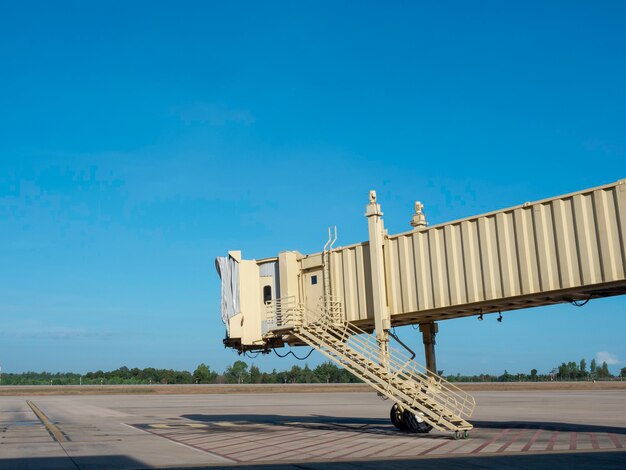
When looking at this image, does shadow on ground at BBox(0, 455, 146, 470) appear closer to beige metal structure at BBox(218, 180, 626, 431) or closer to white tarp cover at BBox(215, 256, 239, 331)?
beige metal structure at BBox(218, 180, 626, 431)

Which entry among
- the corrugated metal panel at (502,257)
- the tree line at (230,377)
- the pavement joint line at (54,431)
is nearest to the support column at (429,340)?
the corrugated metal panel at (502,257)

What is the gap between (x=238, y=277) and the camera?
96.5 ft

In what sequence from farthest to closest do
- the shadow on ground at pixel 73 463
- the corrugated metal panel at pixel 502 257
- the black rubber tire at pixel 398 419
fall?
the black rubber tire at pixel 398 419
the corrugated metal panel at pixel 502 257
the shadow on ground at pixel 73 463

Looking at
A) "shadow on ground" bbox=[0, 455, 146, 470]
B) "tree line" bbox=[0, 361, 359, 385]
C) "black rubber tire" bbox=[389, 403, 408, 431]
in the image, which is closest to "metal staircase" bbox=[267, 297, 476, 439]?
"black rubber tire" bbox=[389, 403, 408, 431]

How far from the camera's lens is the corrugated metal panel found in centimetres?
2044

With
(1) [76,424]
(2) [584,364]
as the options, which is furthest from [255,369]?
(1) [76,424]

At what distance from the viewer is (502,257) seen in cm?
2269

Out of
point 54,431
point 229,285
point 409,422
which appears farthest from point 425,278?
point 54,431

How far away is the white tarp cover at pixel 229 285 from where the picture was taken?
96.4 ft

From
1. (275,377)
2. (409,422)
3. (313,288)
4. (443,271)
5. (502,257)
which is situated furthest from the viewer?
(275,377)

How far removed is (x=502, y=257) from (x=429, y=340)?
5.76m

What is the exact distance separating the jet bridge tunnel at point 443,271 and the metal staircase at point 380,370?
1.23 feet

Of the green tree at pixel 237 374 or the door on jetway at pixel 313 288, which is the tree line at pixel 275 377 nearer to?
the green tree at pixel 237 374

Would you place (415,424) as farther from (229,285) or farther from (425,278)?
(229,285)
